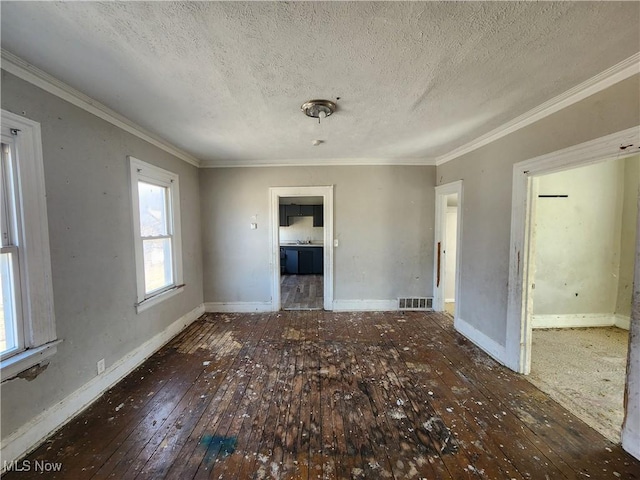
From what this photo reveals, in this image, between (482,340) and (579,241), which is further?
(579,241)

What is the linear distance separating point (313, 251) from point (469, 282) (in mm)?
4690

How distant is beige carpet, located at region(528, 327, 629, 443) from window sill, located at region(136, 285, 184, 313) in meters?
3.80

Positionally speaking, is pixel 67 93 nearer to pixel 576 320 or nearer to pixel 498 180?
pixel 498 180

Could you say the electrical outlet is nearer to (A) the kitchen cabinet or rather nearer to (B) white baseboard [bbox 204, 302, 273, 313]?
(B) white baseboard [bbox 204, 302, 273, 313]

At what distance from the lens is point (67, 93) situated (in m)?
1.84

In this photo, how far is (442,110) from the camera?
220 centimetres

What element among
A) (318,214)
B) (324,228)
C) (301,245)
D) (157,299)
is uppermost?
(318,214)

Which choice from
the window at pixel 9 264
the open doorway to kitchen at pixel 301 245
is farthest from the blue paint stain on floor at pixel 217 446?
the open doorway to kitchen at pixel 301 245

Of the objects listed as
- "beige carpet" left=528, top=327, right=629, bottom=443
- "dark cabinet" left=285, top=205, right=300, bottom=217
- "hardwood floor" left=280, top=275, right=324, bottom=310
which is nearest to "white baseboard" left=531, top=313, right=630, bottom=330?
"beige carpet" left=528, top=327, right=629, bottom=443

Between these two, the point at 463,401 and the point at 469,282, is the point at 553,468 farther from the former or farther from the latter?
the point at 469,282

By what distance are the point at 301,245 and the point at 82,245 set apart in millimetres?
5690

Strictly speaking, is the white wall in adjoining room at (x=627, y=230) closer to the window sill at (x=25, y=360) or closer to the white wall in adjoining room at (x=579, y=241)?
the white wall in adjoining room at (x=579, y=241)

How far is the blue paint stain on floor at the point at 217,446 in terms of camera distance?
61.5 inches

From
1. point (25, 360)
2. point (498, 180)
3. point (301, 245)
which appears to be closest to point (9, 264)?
point (25, 360)
